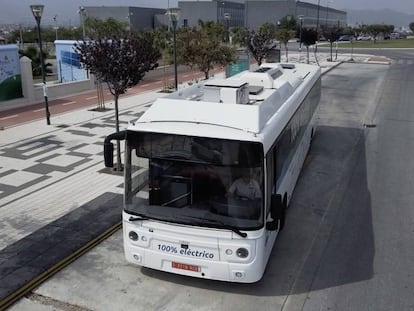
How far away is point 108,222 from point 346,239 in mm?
4649

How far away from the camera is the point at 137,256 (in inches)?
284

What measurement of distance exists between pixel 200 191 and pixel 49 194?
5.80m

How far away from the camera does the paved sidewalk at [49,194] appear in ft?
27.5

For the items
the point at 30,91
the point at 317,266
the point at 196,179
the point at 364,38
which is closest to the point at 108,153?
the point at 196,179

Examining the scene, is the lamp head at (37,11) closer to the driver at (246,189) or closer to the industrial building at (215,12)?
the driver at (246,189)

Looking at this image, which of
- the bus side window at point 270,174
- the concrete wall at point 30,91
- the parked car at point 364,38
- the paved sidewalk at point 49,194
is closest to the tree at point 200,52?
the concrete wall at point 30,91

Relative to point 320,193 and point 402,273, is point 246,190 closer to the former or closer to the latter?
point 402,273

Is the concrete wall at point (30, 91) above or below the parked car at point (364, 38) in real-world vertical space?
below

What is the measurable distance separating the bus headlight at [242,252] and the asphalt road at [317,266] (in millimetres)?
766

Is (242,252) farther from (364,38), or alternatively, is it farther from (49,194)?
(364,38)

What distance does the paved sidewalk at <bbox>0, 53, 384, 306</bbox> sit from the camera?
839cm

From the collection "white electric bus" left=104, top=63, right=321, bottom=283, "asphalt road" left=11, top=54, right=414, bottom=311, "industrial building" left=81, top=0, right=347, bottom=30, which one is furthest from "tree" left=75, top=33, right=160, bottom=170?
"industrial building" left=81, top=0, right=347, bottom=30

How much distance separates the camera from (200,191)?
6734 mm

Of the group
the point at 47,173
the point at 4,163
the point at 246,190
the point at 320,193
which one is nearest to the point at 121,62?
the point at 47,173
